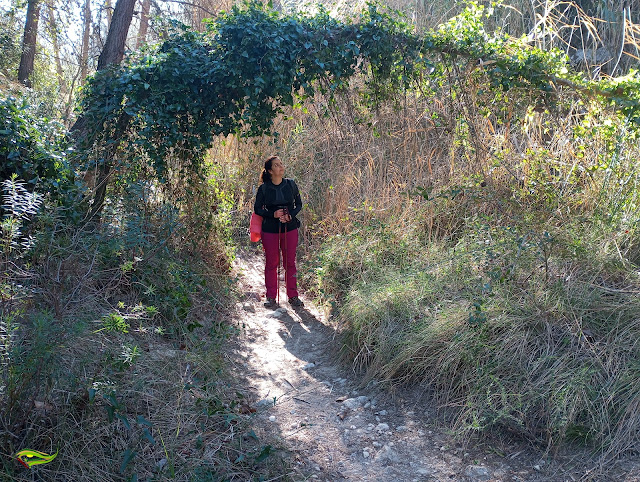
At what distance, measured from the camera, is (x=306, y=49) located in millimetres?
5574

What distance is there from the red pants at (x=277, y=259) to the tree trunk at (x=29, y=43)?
572 cm

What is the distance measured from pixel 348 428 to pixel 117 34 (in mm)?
4966

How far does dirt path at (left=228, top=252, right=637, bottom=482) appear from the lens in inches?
143

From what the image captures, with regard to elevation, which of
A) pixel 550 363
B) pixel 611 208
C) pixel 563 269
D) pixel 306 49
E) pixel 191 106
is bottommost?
pixel 550 363

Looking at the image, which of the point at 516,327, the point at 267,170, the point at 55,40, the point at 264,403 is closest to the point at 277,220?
the point at 267,170

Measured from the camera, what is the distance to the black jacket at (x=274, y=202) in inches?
256

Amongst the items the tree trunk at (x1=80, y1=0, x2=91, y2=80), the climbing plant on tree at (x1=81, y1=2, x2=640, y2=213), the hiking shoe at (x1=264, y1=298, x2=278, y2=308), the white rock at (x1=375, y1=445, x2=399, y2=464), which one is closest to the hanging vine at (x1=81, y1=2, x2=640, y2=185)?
the climbing plant on tree at (x1=81, y1=2, x2=640, y2=213)

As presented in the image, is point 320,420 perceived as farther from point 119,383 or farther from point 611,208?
point 611,208

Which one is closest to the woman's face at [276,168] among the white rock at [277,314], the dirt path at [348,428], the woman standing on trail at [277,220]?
the woman standing on trail at [277,220]

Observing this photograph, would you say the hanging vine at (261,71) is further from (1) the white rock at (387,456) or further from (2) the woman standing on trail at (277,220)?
(1) the white rock at (387,456)

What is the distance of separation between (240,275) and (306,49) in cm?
308

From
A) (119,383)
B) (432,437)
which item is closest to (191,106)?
(119,383)

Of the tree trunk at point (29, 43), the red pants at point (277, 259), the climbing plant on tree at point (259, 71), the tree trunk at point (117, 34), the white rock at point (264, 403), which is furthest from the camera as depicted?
the tree trunk at point (29, 43)

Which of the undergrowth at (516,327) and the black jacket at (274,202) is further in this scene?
the black jacket at (274,202)
